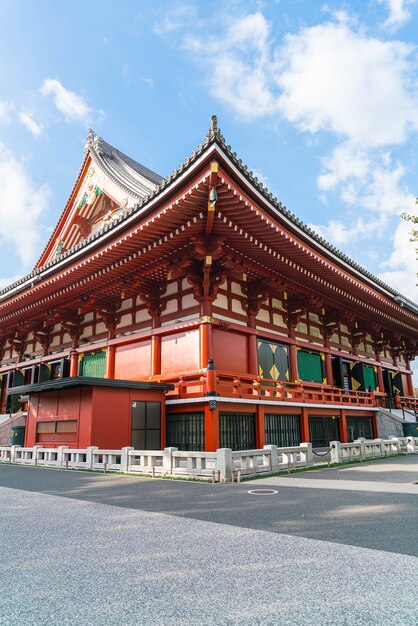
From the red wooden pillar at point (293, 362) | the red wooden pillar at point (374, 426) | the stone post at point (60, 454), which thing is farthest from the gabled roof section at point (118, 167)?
the red wooden pillar at point (374, 426)

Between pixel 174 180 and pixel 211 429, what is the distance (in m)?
7.44

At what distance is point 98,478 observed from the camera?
1020 cm

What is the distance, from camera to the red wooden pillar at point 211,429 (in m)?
A: 12.6

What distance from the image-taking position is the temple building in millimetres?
12570

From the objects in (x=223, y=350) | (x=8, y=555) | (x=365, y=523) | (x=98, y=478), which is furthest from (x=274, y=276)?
(x=8, y=555)

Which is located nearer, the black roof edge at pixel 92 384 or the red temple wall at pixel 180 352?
the black roof edge at pixel 92 384

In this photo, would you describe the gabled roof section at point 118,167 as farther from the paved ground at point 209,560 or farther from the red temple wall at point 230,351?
the paved ground at point 209,560

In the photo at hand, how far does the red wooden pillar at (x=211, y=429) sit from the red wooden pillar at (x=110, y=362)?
6247 millimetres

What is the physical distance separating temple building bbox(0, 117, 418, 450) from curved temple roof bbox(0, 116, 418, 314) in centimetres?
6

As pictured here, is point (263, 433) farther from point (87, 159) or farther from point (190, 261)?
point (87, 159)

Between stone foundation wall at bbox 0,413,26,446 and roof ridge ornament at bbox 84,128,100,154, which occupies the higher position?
roof ridge ornament at bbox 84,128,100,154

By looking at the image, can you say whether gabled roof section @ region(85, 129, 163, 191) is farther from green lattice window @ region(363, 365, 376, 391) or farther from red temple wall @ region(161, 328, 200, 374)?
green lattice window @ region(363, 365, 376, 391)

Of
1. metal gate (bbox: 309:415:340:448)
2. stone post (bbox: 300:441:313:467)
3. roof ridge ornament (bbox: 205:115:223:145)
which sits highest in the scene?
roof ridge ornament (bbox: 205:115:223:145)

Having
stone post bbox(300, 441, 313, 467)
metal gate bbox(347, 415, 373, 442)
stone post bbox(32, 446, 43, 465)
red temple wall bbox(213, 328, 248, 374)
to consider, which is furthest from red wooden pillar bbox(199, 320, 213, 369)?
metal gate bbox(347, 415, 373, 442)
